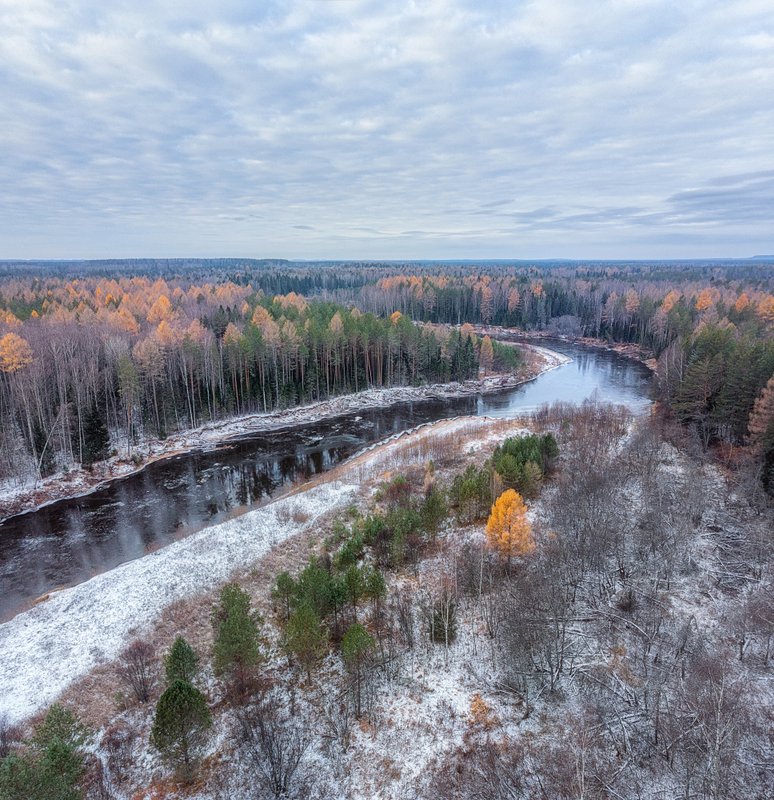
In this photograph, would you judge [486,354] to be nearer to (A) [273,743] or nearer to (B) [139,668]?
(B) [139,668]

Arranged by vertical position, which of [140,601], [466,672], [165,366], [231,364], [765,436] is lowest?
[140,601]

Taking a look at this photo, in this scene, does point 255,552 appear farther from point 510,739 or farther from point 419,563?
point 510,739

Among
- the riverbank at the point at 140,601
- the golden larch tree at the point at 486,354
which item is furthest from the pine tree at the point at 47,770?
the golden larch tree at the point at 486,354

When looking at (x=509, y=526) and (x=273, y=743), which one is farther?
(x=509, y=526)

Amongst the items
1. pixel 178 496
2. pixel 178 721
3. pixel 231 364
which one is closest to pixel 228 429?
pixel 231 364

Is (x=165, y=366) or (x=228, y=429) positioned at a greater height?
(x=165, y=366)

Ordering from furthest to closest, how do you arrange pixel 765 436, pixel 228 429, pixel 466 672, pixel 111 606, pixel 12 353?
pixel 228 429, pixel 12 353, pixel 765 436, pixel 111 606, pixel 466 672

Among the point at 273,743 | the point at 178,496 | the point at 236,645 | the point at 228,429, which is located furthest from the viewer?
the point at 228,429

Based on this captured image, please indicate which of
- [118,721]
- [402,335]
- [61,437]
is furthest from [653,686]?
[402,335]
